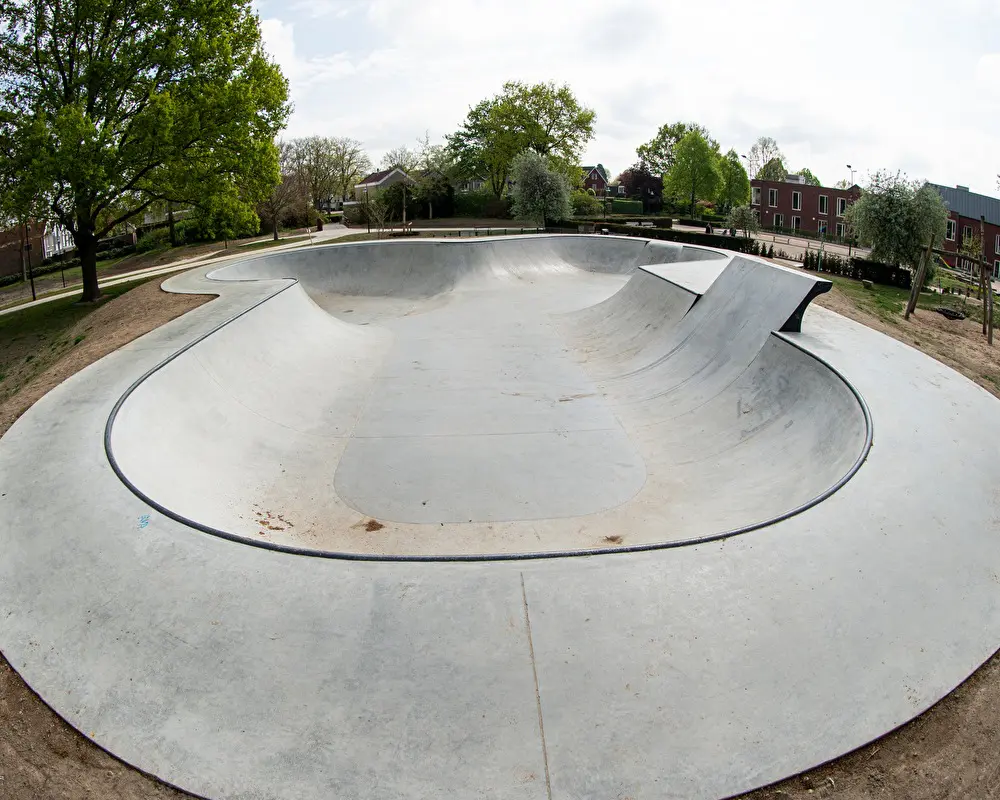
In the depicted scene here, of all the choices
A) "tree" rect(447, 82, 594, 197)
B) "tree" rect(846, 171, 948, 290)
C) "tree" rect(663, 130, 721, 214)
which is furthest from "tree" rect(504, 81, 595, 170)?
"tree" rect(846, 171, 948, 290)

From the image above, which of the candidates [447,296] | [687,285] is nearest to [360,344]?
[447,296]

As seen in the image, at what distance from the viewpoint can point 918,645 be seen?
16.9 feet

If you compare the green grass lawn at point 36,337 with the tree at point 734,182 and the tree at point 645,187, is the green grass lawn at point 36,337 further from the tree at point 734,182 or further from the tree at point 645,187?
the tree at point 645,187

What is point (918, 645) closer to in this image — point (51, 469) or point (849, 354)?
point (849, 354)

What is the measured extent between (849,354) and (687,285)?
22.0 feet

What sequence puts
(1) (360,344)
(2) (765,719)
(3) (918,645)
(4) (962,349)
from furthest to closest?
(1) (360,344), (4) (962,349), (3) (918,645), (2) (765,719)

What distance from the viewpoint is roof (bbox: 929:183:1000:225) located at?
160 ft

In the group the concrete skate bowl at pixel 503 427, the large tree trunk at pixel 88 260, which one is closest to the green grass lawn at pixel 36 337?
the large tree trunk at pixel 88 260

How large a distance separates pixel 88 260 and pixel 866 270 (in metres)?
27.5

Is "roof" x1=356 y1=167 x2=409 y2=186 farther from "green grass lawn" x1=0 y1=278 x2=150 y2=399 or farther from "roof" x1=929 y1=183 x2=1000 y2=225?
"green grass lawn" x1=0 y1=278 x2=150 y2=399

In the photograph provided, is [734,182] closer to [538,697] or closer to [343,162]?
[343,162]

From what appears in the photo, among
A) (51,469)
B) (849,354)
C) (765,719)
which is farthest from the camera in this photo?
(849,354)

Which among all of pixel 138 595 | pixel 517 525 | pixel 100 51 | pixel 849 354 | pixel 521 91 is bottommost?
pixel 517 525

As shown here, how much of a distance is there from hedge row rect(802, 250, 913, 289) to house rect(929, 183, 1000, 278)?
90.4 feet
